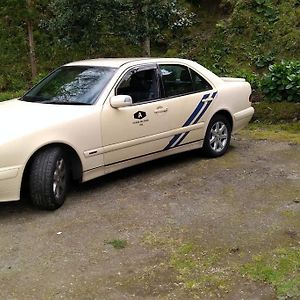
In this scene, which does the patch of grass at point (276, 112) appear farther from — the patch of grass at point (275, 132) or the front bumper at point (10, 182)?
the front bumper at point (10, 182)

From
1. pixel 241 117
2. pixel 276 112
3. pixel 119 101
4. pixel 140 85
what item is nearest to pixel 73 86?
pixel 119 101

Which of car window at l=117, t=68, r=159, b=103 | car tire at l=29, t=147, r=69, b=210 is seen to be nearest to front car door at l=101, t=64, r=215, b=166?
car window at l=117, t=68, r=159, b=103

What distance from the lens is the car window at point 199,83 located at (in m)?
6.93

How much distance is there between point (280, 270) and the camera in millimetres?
3955

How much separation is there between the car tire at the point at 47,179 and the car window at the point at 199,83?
234 cm

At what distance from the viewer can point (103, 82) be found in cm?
593

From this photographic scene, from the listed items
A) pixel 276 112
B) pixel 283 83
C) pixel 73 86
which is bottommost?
pixel 276 112

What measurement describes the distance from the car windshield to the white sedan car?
0.01 metres

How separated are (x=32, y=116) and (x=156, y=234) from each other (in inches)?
68.7

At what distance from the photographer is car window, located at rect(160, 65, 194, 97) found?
6.54m

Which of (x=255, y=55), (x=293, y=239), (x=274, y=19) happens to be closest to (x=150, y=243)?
(x=293, y=239)

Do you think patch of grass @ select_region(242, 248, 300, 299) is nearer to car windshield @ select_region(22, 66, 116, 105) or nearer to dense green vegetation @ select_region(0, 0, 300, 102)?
car windshield @ select_region(22, 66, 116, 105)

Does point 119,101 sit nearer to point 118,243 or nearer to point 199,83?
point 199,83

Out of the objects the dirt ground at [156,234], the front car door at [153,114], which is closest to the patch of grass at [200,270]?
the dirt ground at [156,234]
